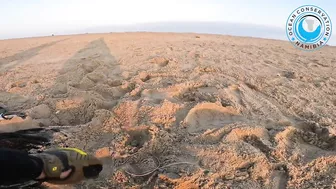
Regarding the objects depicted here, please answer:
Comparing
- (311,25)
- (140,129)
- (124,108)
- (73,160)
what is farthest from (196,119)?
(311,25)

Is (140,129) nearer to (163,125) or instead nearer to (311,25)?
(163,125)

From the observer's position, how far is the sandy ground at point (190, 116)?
2.01 m

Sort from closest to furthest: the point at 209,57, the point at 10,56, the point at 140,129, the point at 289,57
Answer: the point at 140,129 → the point at 209,57 → the point at 289,57 → the point at 10,56

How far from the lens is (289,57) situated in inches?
203

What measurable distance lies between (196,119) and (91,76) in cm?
171

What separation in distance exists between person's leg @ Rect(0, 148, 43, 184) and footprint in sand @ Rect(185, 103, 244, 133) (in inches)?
44.5

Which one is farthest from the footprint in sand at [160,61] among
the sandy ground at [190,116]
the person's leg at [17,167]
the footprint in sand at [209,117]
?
the person's leg at [17,167]

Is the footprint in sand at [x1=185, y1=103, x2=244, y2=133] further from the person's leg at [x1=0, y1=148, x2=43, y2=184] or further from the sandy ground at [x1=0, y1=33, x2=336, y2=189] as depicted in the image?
the person's leg at [x1=0, y1=148, x2=43, y2=184]

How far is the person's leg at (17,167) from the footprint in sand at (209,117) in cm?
113

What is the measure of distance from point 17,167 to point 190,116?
53.2 inches

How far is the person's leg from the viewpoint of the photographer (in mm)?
1672

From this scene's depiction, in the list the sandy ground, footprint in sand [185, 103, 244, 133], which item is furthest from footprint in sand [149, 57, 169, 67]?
footprint in sand [185, 103, 244, 133]

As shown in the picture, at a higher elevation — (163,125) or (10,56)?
(10,56)

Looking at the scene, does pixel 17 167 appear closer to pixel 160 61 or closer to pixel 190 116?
pixel 190 116
